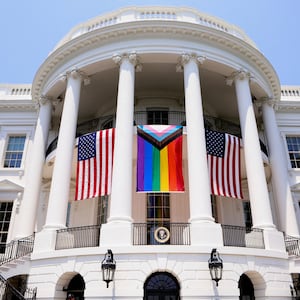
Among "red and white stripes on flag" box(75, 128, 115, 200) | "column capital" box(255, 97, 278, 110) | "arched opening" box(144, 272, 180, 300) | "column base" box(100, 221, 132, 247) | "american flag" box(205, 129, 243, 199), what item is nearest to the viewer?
"arched opening" box(144, 272, 180, 300)

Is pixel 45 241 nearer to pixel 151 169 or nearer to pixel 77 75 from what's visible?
pixel 151 169

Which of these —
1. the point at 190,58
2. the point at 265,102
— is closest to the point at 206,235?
the point at 190,58

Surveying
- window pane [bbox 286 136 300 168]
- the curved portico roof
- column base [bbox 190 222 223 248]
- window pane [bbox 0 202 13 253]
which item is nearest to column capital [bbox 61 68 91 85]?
the curved portico roof

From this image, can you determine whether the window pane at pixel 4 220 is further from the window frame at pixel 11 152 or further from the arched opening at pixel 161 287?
the arched opening at pixel 161 287

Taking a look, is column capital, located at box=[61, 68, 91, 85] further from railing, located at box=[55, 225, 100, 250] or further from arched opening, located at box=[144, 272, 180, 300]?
arched opening, located at box=[144, 272, 180, 300]

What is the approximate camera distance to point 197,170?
40.0ft

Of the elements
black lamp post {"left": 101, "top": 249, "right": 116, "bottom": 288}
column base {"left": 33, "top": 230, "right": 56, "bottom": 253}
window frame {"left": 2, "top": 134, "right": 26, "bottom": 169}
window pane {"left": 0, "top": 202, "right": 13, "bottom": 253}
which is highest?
window frame {"left": 2, "top": 134, "right": 26, "bottom": 169}

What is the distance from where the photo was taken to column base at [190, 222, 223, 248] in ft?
35.5

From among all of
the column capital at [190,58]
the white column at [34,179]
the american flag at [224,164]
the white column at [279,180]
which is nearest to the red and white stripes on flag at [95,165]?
the white column at [34,179]

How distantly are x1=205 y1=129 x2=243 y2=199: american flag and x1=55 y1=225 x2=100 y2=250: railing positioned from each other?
5444mm

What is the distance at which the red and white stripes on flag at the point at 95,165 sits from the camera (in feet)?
42.8

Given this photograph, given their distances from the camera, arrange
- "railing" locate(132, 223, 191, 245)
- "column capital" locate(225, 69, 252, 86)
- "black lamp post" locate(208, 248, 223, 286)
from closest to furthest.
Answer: "black lamp post" locate(208, 248, 223, 286) → "railing" locate(132, 223, 191, 245) → "column capital" locate(225, 69, 252, 86)

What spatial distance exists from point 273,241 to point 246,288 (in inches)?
83.2

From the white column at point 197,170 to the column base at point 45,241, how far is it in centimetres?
532
